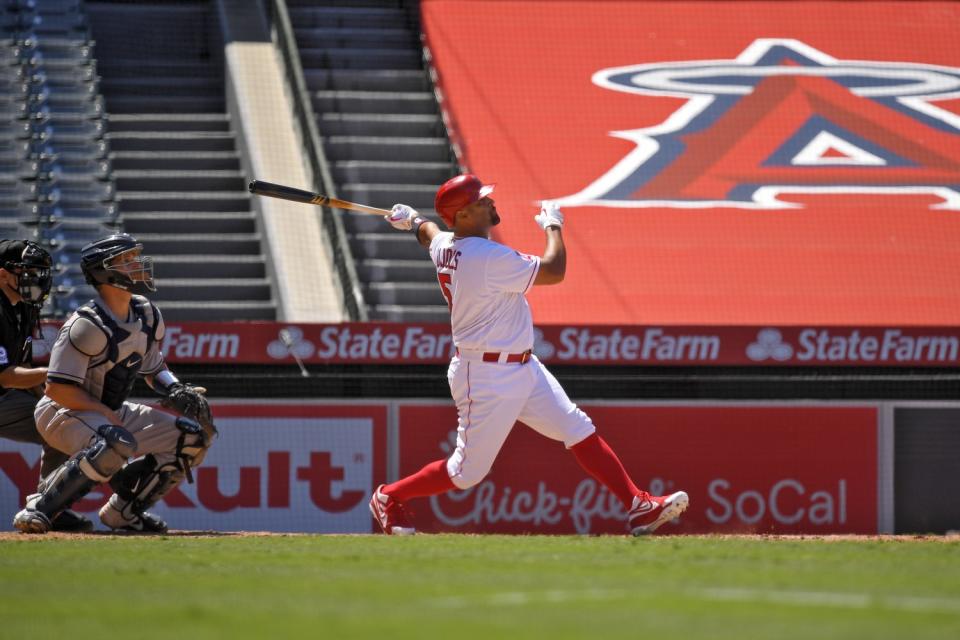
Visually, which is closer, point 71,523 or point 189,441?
point 189,441

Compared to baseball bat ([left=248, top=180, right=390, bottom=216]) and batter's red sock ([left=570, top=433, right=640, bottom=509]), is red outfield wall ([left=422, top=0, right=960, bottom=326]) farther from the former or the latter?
batter's red sock ([left=570, top=433, right=640, bottom=509])

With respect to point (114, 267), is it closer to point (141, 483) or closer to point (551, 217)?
point (141, 483)

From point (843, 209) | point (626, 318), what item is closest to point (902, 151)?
point (843, 209)

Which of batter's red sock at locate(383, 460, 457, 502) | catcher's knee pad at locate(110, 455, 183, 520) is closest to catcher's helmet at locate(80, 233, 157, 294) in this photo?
catcher's knee pad at locate(110, 455, 183, 520)

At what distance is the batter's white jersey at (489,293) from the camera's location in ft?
23.1

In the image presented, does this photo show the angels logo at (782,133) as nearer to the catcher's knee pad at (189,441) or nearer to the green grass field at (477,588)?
the catcher's knee pad at (189,441)

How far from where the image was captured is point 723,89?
16.3 metres

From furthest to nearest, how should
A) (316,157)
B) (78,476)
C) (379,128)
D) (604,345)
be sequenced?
1. (379,128)
2. (316,157)
3. (604,345)
4. (78,476)

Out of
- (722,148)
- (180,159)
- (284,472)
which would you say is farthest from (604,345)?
(180,159)

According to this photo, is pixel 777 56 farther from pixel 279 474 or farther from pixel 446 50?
pixel 279 474

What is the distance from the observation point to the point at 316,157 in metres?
14.2

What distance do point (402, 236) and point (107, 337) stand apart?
23.2ft

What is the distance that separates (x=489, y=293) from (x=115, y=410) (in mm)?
2082

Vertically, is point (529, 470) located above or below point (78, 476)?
below
